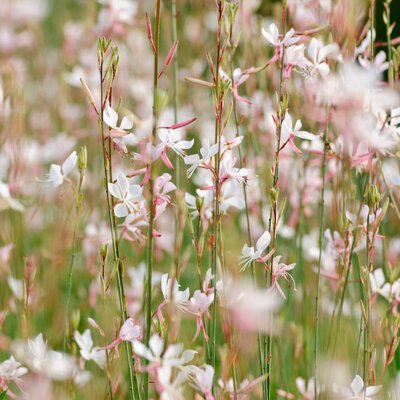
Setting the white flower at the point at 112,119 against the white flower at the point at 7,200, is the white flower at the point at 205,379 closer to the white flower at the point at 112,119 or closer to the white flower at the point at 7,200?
the white flower at the point at 112,119

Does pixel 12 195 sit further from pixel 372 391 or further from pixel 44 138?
pixel 44 138

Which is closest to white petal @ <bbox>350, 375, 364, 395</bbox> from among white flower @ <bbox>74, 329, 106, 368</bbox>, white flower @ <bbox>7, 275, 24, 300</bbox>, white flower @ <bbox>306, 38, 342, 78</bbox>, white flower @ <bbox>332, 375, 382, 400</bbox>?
white flower @ <bbox>332, 375, 382, 400</bbox>

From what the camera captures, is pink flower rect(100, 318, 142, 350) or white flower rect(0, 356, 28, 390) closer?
pink flower rect(100, 318, 142, 350)

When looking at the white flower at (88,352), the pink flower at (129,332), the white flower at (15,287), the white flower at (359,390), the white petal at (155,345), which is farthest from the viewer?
the white flower at (15,287)

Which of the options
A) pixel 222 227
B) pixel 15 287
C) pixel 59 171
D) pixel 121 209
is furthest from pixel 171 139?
pixel 222 227

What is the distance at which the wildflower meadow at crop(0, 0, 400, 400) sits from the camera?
1004 millimetres

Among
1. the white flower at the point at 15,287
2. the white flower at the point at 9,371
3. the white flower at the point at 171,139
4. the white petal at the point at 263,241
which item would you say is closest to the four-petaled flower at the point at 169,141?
the white flower at the point at 171,139

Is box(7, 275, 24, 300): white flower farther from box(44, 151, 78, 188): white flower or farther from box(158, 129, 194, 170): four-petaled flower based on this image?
box(158, 129, 194, 170): four-petaled flower

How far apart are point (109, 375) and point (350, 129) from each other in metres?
0.45

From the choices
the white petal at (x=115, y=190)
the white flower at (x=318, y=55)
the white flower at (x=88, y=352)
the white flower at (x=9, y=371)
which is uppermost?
the white flower at (x=318, y=55)

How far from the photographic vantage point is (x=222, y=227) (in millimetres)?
1917

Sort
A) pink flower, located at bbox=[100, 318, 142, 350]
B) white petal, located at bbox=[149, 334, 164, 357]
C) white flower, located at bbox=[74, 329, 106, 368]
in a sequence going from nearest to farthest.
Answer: white petal, located at bbox=[149, 334, 164, 357] → pink flower, located at bbox=[100, 318, 142, 350] → white flower, located at bbox=[74, 329, 106, 368]

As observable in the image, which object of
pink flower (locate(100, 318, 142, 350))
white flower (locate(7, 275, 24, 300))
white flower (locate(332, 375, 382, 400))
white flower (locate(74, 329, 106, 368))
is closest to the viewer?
pink flower (locate(100, 318, 142, 350))

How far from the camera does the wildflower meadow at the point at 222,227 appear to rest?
1.00 meters
